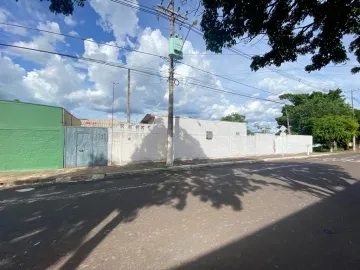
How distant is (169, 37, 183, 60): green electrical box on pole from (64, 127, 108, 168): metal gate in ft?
20.4

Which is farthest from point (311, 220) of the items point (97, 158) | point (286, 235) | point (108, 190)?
point (97, 158)

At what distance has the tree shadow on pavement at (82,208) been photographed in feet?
11.4

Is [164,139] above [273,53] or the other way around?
the other way around

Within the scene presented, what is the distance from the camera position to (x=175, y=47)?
14.5 meters

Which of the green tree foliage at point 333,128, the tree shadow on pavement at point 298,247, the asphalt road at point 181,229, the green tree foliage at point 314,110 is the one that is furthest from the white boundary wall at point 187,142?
the green tree foliage at point 314,110

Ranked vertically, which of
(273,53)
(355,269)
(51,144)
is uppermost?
(273,53)

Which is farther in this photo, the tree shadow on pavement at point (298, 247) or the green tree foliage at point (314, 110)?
the green tree foliage at point (314, 110)

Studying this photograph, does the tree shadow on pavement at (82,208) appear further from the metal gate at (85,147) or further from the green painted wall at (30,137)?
the metal gate at (85,147)

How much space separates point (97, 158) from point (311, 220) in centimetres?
1188

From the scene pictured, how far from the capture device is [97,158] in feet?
46.1

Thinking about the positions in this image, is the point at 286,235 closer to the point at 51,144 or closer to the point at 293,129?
the point at 51,144

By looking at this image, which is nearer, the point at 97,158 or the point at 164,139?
the point at 97,158

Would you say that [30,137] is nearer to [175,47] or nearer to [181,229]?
[175,47]

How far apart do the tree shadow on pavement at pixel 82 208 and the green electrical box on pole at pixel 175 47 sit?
28.7 ft
